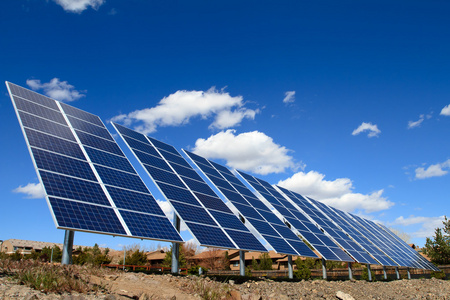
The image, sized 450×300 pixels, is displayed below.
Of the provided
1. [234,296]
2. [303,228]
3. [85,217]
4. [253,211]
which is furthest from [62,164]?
[303,228]

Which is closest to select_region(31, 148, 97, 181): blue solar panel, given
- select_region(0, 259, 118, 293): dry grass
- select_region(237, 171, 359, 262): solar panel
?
select_region(0, 259, 118, 293): dry grass

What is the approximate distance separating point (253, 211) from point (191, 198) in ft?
21.6

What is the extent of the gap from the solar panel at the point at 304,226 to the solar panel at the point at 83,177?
1473cm

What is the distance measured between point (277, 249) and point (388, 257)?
24683 mm

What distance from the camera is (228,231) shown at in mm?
17016

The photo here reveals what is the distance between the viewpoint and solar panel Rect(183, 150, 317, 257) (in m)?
20.2

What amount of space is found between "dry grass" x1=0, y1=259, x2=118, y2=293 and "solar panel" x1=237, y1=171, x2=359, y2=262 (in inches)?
740

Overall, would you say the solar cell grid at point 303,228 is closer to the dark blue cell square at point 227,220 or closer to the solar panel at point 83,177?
the dark blue cell square at point 227,220

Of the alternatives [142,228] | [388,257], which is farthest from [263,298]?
[388,257]

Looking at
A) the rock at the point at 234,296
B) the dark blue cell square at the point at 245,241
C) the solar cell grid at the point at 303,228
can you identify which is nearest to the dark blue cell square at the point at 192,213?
the dark blue cell square at the point at 245,241

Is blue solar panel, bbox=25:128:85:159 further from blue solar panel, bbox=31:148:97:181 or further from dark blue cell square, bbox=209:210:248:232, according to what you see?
dark blue cell square, bbox=209:210:248:232

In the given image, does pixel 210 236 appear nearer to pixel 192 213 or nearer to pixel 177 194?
pixel 192 213

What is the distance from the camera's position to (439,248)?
58344mm

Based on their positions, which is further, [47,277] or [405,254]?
[405,254]
